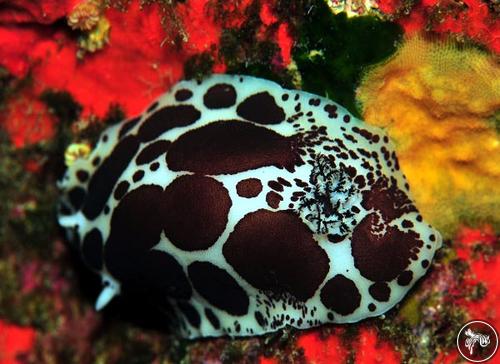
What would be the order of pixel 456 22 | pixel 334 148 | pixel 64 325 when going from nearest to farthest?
pixel 456 22
pixel 334 148
pixel 64 325

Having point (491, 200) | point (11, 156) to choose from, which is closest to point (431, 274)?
point (491, 200)

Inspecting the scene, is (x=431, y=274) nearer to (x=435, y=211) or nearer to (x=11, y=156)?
(x=435, y=211)

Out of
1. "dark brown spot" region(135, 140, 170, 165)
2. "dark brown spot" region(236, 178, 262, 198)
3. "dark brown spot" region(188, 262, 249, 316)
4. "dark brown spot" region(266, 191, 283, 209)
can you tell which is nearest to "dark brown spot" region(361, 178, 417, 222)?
"dark brown spot" region(266, 191, 283, 209)

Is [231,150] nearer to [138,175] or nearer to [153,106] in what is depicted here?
[138,175]

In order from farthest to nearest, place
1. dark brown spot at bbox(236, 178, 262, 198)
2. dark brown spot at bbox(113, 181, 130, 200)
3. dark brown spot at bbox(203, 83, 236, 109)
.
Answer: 1. dark brown spot at bbox(113, 181, 130, 200)
2. dark brown spot at bbox(203, 83, 236, 109)
3. dark brown spot at bbox(236, 178, 262, 198)

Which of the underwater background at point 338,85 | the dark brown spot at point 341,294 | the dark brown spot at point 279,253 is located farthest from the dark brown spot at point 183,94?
the dark brown spot at point 341,294

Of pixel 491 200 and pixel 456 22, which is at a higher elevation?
pixel 456 22

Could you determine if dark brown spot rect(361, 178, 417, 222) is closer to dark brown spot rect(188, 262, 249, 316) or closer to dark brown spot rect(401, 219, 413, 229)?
dark brown spot rect(401, 219, 413, 229)
